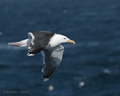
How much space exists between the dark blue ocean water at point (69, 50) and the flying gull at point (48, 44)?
1364 inches

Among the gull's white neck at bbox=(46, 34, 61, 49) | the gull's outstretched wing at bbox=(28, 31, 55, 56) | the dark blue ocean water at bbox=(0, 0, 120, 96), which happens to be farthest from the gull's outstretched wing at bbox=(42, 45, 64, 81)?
the dark blue ocean water at bbox=(0, 0, 120, 96)

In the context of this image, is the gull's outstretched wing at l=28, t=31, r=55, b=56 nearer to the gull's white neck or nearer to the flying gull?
the flying gull

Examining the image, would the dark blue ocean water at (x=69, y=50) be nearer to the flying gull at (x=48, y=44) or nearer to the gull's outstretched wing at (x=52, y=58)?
the gull's outstretched wing at (x=52, y=58)

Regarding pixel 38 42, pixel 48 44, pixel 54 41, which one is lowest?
pixel 48 44

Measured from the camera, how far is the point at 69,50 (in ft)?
319

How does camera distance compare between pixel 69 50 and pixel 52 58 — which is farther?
pixel 69 50

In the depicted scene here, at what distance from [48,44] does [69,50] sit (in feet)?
229

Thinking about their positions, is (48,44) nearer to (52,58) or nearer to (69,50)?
(52,58)

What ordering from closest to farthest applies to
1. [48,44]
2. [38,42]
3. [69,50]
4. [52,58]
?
1. [38,42]
2. [48,44]
3. [52,58]
4. [69,50]

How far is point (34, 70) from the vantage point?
Answer: 82.4 meters

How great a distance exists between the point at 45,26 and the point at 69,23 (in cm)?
1030

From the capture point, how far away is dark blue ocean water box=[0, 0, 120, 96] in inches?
2820

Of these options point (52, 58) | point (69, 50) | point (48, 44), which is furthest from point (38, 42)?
point (69, 50)

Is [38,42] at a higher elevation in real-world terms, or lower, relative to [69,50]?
higher
